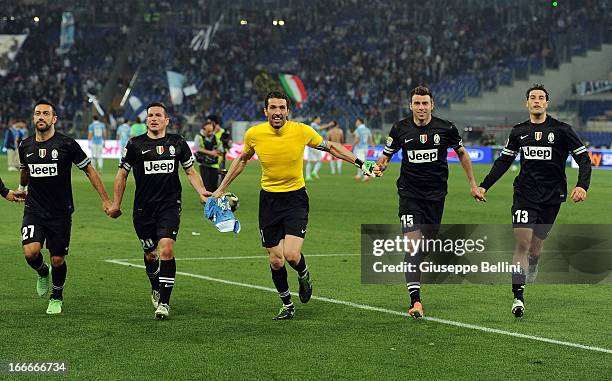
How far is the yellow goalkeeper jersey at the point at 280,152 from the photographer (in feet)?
36.1

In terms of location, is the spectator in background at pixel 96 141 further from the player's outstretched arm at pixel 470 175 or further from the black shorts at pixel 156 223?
the player's outstretched arm at pixel 470 175

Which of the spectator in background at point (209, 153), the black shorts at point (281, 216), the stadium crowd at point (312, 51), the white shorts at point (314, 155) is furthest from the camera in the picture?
the stadium crowd at point (312, 51)

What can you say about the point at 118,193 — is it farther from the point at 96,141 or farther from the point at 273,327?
the point at 96,141

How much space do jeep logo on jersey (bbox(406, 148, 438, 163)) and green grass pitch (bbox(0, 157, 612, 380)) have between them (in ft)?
5.00

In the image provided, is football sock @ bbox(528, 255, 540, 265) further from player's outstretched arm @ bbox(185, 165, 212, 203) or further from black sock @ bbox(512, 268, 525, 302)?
player's outstretched arm @ bbox(185, 165, 212, 203)

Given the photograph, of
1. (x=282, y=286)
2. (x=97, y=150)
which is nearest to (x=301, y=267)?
(x=282, y=286)

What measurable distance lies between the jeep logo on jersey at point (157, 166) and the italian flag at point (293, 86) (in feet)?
151

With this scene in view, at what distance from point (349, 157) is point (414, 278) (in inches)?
53.8

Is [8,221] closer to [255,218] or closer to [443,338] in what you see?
[255,218]

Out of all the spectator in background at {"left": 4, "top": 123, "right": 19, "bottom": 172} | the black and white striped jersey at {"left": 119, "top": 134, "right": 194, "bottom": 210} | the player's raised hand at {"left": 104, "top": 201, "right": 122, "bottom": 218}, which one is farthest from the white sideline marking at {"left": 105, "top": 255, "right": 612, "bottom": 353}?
the spectator in background at {"left": 4, "top": 123, "right": 19, "bottom": 172}

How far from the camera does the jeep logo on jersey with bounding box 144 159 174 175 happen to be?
11.1 metres

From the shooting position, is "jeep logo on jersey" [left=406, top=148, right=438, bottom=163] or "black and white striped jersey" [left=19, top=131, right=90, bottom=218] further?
"jeep logo on jersey" [left=406, top=148, right=438, bottom=163]

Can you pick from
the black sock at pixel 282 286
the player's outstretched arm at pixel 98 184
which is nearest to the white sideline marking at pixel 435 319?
the black sock at pixel 282 286

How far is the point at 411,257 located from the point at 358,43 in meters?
54.9
